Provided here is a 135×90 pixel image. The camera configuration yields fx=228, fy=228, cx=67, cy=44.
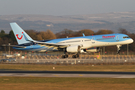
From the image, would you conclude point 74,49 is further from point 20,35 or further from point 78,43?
point 20,35

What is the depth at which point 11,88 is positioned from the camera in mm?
21203

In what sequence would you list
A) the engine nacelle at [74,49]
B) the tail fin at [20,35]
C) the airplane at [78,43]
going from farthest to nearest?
the tail fin at [20,35] → the engine nacelle at [74,49] → the airplane at [78,43]

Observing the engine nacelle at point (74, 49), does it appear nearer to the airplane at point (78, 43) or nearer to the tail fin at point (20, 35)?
the airplane at point (78, 43)

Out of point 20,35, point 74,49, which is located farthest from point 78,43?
point 20,35

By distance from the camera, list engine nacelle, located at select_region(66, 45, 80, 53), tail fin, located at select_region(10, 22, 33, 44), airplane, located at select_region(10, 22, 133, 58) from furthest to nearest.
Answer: tail fin, located at select_region(10, 22, 33, 44), engine nacelle, located at select_region(66, 45, 80, 53), airplane, located at select_region(10, 22, 133, 58)

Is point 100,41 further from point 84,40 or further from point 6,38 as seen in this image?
point 6,38

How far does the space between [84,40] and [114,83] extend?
23.9 metres

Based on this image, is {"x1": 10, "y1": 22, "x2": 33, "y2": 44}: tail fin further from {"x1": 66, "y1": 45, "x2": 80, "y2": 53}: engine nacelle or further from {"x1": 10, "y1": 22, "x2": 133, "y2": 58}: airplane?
{"x1": 66, "y1": 45, "x2": 80, "y2": 53}: engine nacelle

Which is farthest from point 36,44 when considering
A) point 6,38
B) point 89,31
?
point 89,31

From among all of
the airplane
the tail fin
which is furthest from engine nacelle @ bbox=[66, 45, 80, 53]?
the tail fin

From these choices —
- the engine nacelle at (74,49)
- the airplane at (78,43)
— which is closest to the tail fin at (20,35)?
the airplane at (78,43)

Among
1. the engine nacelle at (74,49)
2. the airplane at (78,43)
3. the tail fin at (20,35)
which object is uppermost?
the tail fin at (20,35)

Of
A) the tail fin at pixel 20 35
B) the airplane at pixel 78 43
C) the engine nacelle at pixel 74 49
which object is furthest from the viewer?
the tail fin at pixel 20 35

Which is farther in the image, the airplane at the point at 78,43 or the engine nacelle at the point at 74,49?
the engine nacelle at the point at 74,49
